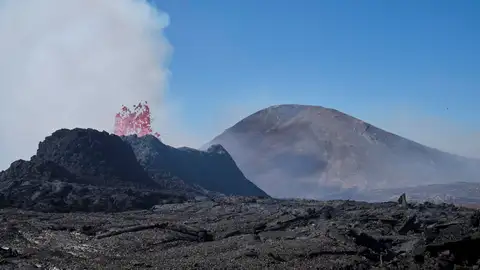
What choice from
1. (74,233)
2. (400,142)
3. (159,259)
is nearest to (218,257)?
(159,259)

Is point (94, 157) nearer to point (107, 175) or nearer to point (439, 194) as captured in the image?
point (107, 175)

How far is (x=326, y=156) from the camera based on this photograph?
156125 mm

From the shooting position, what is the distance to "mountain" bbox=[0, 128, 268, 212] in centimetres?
4850

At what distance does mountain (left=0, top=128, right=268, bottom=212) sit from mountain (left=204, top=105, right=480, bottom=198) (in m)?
46.2

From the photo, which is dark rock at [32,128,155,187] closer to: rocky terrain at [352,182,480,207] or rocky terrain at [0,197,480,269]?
rocky terrain at [0,197,480,269]

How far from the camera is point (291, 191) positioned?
5340 inches

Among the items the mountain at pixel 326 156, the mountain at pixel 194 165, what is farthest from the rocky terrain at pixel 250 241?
the mountain at pixel 326 156

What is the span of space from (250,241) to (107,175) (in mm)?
39169

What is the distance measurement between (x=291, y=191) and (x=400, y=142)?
5338cm

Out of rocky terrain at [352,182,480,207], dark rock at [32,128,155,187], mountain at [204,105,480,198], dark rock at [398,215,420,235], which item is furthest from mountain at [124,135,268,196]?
dark rock at [398,215,420,235]

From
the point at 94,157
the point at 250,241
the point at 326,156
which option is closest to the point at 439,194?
the point at 326,156

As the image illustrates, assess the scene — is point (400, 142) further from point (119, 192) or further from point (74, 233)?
point (74, 233)

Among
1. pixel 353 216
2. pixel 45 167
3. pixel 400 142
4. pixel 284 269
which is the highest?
pixel 400 142

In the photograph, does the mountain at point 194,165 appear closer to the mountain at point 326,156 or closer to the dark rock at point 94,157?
the dark rock at point 94,157
